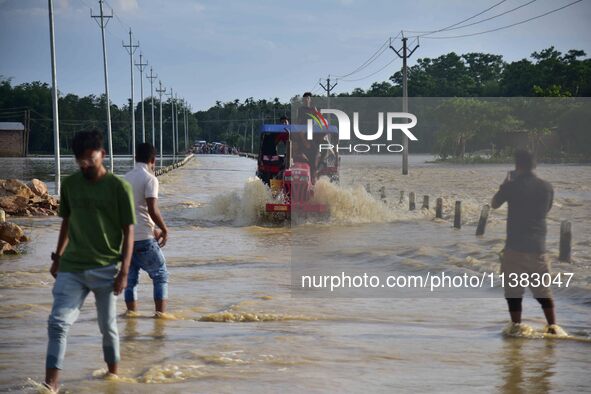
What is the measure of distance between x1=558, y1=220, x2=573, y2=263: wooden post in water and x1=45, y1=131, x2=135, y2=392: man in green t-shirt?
32.6 feet

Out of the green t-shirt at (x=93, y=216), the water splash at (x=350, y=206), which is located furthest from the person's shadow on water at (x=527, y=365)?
the water splash at (x=350, y=206)

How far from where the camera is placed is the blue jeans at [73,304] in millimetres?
6438

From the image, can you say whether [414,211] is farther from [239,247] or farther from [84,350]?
[84,350]

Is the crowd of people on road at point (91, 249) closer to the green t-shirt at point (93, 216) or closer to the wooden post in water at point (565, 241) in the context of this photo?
the green t-shirt at point (93, 216)

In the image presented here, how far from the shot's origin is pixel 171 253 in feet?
58.7

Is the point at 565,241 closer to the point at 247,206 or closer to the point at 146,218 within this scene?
the point at 146,218

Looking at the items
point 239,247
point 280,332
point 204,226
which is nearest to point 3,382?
point 280,332

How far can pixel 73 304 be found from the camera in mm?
6527

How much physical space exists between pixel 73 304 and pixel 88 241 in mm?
478

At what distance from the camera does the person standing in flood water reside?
341 inches

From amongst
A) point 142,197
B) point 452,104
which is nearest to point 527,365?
point 142,197

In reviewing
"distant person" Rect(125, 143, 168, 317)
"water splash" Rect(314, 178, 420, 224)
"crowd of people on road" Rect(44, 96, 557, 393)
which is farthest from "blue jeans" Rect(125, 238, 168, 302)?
"water splash" Rect(314, 178, 420, 224)

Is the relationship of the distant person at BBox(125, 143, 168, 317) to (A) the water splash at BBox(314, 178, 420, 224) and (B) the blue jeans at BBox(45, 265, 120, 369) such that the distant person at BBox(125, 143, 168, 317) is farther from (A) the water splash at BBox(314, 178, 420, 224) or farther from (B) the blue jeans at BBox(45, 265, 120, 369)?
(A) the water splash at BBox(314, 178, 420, 224)

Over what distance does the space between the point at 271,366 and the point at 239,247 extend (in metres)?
11.4
